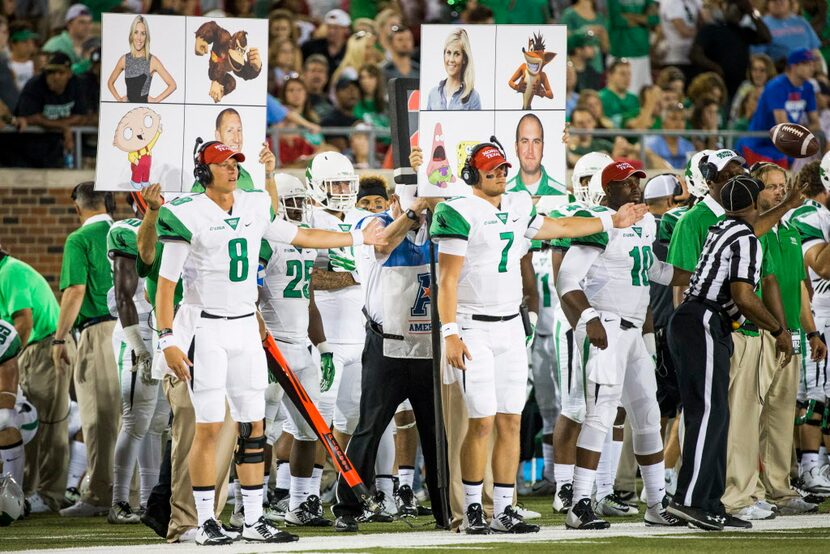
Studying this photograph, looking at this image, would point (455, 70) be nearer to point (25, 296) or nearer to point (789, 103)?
point (25, 296)

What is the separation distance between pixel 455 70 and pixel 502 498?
8.06 feet

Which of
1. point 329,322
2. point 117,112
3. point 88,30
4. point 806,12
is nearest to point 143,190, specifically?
point 117,112

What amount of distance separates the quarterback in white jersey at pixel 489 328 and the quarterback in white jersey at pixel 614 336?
619 millimetres

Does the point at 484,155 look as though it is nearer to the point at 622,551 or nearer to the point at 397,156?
the point at 397,156

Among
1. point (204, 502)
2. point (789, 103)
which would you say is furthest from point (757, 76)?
point (204, 502)

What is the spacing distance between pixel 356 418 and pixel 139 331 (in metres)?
1.51

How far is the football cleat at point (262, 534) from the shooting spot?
325 inches

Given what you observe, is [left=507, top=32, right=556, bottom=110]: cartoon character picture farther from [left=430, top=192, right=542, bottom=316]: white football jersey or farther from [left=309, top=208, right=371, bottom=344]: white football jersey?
[left=309, top=208, right=371, bottom=344]: white football jersey

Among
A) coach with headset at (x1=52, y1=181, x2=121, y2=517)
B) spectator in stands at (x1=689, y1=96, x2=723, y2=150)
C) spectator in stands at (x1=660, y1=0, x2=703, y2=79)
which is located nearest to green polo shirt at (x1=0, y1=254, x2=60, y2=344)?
coach with headset at (x1=52, y1=181, x2=121, y2=517)

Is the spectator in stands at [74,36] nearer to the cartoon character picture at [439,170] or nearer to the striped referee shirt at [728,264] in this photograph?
the cartoon character picture at [439,170]

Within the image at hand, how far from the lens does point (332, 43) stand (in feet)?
53.1

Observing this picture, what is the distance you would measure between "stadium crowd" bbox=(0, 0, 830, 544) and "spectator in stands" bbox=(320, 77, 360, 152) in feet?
12.1

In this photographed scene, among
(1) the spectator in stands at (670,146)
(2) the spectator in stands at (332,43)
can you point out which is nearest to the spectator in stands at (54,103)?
(2) the spectator in stands at (332,43)

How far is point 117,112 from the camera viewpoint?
8859 mm
